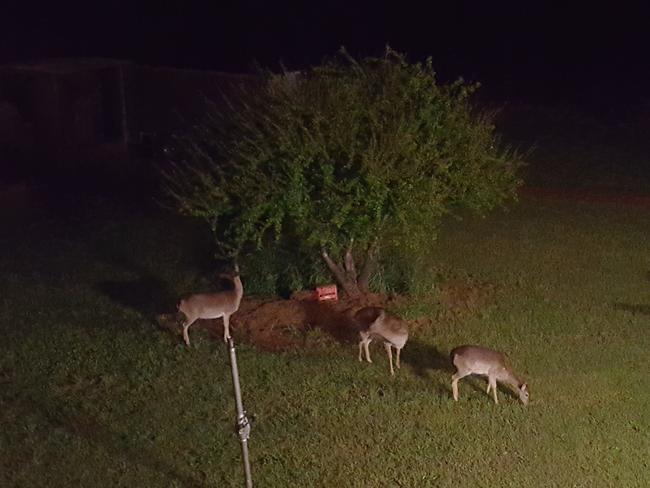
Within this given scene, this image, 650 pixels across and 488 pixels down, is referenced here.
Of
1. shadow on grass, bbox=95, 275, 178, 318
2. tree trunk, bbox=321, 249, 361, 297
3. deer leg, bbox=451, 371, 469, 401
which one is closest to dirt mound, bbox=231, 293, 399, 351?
tree trunk, bbox=321, 249, 361, 297

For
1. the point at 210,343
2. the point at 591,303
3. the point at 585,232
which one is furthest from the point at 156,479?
the point at 585,232

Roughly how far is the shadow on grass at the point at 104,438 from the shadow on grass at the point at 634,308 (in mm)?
5080

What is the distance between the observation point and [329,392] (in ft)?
28.8

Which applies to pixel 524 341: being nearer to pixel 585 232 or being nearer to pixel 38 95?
pixel 585 232

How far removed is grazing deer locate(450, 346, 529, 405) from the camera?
8.42m

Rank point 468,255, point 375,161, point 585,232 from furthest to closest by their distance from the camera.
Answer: point 585,232 < point 468,255 < point 375,161

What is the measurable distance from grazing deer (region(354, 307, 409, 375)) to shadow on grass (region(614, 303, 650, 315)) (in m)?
2.70

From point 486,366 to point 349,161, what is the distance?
2280mm

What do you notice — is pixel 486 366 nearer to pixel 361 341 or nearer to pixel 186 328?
pixel 361 341

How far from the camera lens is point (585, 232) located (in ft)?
45.2

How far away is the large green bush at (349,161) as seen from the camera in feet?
31.4

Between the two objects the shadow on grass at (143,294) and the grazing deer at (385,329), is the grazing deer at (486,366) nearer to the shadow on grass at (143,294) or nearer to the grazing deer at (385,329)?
the grazing deer at (385,329)

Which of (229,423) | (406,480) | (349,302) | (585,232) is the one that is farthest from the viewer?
A: (585,232)

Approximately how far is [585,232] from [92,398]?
7323 mm
